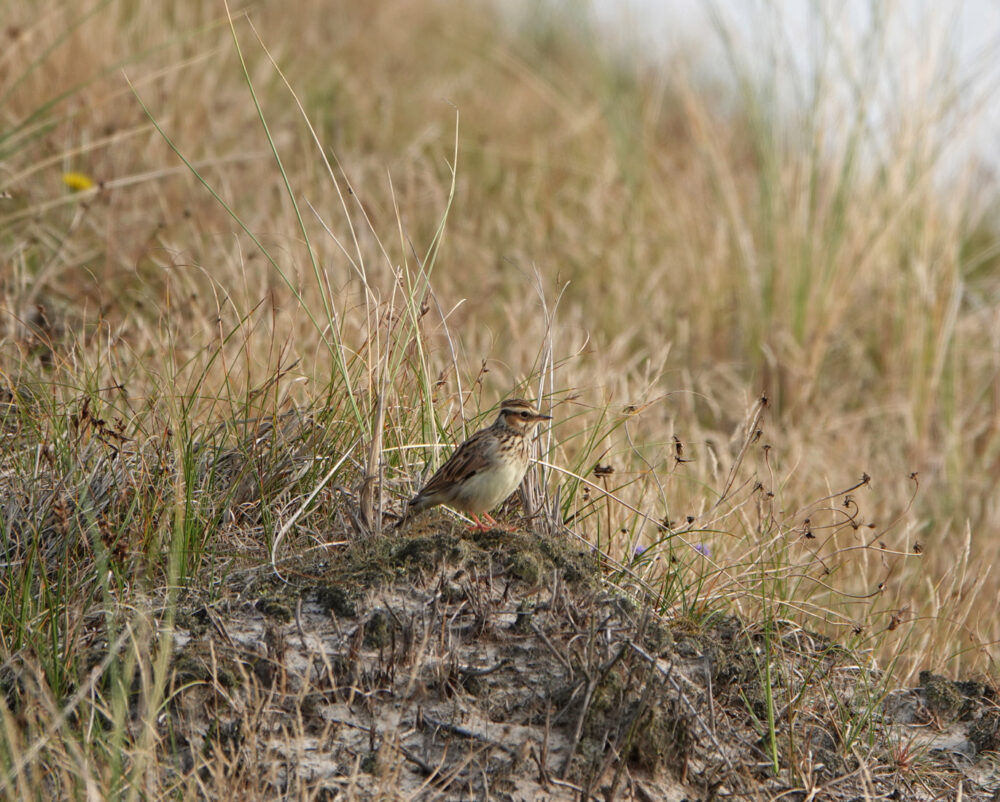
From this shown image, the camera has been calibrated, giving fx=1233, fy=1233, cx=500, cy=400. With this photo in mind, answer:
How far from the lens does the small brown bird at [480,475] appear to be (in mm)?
3854

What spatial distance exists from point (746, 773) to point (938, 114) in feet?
18.9

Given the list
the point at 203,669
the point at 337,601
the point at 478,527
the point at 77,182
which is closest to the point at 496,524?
the point at 478,527

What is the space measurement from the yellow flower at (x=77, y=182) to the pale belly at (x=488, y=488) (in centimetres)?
433

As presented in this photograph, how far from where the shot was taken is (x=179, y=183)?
7.89 m

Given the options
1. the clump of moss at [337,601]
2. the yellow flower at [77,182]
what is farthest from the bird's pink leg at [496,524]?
the yellow flower at [77,182]

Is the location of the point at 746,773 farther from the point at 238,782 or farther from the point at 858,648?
the point at 238,782

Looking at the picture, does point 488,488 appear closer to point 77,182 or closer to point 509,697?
point 509,697

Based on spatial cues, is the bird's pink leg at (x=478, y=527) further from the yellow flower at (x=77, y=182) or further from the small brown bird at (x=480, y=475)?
the yellow flower at (x=77, y=182)

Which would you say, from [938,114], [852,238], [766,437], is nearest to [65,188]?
[766,437]

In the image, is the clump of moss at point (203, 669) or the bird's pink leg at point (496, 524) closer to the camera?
the clump of moss at point (203, 669)

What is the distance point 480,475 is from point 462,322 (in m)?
3.74

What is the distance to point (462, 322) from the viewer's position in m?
7.51

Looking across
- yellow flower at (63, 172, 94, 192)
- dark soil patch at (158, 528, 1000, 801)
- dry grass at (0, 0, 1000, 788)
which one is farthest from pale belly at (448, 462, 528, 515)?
yellow flower at (63, 172, 94, 192)

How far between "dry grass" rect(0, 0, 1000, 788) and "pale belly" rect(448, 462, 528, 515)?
252mm
